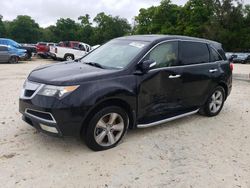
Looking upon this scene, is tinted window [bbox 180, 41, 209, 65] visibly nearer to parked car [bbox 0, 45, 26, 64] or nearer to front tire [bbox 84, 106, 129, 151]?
front tire [bbox 84, 106, 129, 151]

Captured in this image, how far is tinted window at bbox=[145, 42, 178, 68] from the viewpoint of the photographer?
15.4ft

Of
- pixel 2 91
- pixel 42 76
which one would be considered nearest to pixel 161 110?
pixel 42 76

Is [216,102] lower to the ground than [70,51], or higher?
lower

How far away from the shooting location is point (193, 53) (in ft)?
18.0

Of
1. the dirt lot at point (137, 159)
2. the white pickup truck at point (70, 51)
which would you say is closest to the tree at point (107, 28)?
the white pickup truck at point (70, 51)

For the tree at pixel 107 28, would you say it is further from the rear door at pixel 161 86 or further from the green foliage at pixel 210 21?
the rear door at pixel 161 86

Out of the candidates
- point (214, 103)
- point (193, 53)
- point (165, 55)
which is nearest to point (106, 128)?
point (165, 55)

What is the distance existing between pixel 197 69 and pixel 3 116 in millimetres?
4029

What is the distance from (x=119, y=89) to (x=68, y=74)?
0.78 m

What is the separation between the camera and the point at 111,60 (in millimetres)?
4707

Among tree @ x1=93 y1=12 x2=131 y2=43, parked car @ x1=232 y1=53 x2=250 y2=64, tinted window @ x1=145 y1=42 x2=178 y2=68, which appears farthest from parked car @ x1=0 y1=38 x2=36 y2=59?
tree @ x1=93 y1=12 x2=131 y2=43

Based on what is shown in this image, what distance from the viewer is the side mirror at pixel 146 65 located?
433 cm

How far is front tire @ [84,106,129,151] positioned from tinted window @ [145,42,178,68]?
1100 mm

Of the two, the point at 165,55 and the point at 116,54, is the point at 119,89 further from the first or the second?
the point at 165,55
